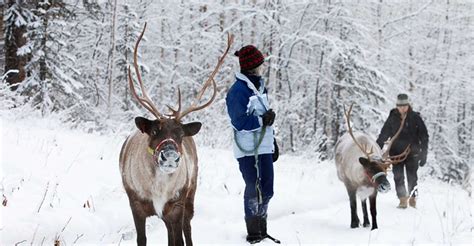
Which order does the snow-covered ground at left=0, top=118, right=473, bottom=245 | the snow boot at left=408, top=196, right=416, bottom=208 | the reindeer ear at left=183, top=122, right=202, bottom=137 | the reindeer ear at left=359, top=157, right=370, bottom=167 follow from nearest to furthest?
the reindeer ear at left=183, top=122, right=202, bottom=137
the snow-covered ground at left=0, top=118, right=473, bottom=245
the reindeer ear at left=359, top=157, right=370, bottom=167
the snow boot at left=408, top=196, right=416, bottom=208

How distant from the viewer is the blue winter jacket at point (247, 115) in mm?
5488

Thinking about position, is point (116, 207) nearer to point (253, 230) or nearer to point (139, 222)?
point (253, 230)

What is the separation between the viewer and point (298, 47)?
897 inches

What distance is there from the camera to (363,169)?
762 centimetres

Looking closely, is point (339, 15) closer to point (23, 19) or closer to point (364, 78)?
point (364, 78)

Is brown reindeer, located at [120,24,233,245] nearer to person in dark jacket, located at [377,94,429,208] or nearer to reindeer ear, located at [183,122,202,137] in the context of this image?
reindeer ear, located at [183,122,202,137]

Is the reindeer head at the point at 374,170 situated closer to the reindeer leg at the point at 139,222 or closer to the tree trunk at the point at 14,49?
the reindeer leg at the point at 139,222

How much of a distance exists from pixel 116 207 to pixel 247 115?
2000mm

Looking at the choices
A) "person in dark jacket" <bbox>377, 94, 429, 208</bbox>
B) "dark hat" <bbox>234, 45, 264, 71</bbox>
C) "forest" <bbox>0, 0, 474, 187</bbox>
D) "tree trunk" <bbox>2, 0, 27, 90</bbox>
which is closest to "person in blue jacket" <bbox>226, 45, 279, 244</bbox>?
"dark hat" <bbox>234, 45, 264, 71</bbox>

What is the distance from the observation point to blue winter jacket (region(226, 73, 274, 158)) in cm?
549

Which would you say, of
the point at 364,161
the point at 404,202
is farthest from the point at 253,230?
the point at 404,202

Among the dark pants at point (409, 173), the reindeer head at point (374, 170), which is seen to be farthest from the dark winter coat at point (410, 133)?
the reindeer head at point (374, 170)

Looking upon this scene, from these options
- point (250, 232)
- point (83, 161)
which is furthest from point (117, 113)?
point (250, 232)

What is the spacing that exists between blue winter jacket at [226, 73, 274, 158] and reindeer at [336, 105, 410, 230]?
2.12 metres
